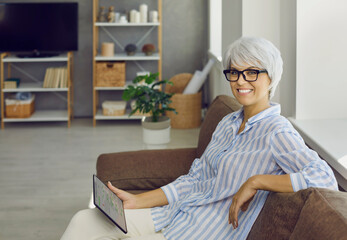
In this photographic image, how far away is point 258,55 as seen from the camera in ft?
5.50

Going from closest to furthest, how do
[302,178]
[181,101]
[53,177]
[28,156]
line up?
[302,178] → [53,177] → [28,156] → [181,101]

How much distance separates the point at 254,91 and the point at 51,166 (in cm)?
292

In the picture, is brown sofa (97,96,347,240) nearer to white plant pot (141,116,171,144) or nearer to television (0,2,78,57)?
white plant pot (141,116,171,144)

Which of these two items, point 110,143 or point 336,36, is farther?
point 110,143

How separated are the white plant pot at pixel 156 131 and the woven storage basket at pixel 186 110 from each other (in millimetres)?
808

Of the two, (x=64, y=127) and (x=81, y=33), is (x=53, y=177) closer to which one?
(x=64, y=127)

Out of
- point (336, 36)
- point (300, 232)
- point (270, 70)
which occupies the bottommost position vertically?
point (300, 232)

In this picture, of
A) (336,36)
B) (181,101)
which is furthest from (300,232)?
(181,101)

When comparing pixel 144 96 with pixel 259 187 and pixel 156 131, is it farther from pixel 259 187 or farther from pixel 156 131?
pixel 259 187

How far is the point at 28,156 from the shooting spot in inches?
182

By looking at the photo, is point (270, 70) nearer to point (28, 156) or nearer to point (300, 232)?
point (300, 232)

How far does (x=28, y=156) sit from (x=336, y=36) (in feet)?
10.2

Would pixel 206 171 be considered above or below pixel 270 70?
below

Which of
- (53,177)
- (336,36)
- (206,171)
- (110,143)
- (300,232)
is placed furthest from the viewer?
(110,143)
